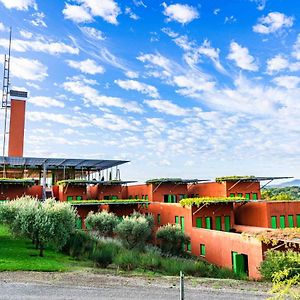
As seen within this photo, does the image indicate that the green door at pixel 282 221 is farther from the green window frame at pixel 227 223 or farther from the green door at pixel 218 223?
the green door at pixel 218 223

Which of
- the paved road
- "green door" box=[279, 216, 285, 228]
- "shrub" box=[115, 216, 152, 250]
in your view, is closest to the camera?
the paved road

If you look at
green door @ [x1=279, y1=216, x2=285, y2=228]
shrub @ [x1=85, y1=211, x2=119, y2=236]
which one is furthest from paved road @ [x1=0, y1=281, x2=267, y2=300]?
green door @ [x1=279, y1=216, x2=285, y2=228]

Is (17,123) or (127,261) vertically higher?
(17,123)

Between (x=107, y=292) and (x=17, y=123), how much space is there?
36074 millimetres

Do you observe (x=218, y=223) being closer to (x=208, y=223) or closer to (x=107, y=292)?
(x=208, y=223)

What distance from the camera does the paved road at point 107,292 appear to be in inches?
444

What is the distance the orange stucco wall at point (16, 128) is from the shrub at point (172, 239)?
81.3 ft

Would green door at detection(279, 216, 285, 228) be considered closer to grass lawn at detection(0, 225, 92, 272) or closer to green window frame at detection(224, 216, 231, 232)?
green window frame at detection(224, 216, 231, 232)

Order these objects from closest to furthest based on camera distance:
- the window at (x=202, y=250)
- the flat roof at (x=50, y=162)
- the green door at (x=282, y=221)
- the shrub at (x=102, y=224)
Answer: the window at (x=202, y=250) < the shrub at (x=102, y=224) < the green door at (x=282, y=221) < the flat roof at (x=50, y=162)

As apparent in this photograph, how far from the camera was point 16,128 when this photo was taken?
42.9 metres

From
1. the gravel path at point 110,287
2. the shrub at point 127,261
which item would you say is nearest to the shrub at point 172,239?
the shrub at point 127,261

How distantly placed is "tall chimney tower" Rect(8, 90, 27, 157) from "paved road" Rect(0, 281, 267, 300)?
32.4 m

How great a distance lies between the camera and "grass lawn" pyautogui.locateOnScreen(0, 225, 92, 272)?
15.1 meters

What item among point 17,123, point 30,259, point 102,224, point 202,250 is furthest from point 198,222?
point 17,123
